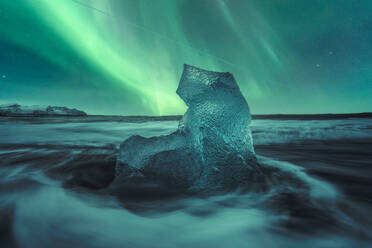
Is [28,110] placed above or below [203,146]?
above

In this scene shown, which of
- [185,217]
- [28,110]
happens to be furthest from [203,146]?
[28,110]

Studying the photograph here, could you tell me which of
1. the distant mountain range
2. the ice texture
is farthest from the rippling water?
the distant mountain range

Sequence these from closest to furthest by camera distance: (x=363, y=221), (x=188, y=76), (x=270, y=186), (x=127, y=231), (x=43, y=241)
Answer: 1. (x=43, y=241)
2. (x=127, y=231)
3. (x=363, y=221)
4. (x=270, y=186)
5. (x=188, y=76)

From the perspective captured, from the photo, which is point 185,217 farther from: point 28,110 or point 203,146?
point 28,110

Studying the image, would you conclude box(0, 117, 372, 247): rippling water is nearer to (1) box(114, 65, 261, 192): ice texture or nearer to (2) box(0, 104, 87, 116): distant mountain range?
(1) box(114, 65, 261, 192): ice texture

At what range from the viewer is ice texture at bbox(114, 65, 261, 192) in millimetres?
1734

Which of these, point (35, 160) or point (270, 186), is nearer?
point (270, 186)

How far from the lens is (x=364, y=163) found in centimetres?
309

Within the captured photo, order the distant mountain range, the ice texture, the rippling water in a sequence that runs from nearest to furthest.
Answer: the rippling water → the ice texture → the distant mountain range

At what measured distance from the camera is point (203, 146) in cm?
175

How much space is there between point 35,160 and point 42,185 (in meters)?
1.54

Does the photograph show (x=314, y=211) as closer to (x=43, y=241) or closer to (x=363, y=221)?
(x=363, y=221)

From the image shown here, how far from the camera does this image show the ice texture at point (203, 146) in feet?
5.69

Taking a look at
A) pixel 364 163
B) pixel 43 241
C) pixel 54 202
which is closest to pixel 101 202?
pixel 54 202
